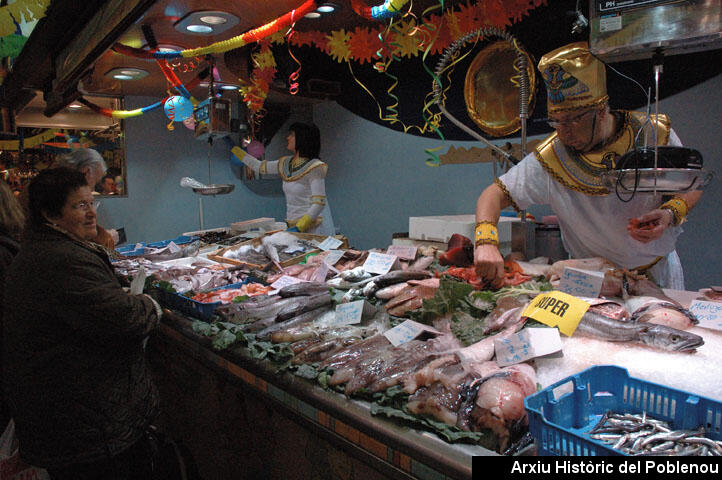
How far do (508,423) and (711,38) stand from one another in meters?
1.48

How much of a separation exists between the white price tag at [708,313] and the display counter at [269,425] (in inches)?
44.9

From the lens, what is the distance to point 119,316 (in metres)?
2.15

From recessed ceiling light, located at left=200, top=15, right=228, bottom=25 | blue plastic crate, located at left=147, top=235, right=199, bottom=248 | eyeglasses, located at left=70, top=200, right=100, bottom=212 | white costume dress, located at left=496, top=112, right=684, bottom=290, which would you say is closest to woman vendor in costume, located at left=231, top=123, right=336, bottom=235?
blue plastic crate, located at left=147, top=235, right=199, bottom=248

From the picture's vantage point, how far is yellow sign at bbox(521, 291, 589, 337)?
178 centimetres

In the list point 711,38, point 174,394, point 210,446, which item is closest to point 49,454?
point 210,446

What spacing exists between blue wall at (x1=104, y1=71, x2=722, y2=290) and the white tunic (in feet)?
8.26

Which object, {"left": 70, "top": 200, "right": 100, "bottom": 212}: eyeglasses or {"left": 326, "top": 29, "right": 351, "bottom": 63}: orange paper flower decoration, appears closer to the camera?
{"left": 70, "top": 200, "right": 100, "bottom": 212}: eyeglasses

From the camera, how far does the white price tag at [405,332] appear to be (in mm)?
2035

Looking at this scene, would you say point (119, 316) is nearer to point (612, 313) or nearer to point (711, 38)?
point (612, 313)

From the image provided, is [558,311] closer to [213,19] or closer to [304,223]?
[213,19]

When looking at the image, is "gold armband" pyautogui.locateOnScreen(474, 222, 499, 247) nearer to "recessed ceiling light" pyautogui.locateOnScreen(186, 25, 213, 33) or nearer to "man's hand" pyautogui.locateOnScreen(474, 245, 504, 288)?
"man's hand" pyautogui.locateOnScreen(474, 245, 504, 288)

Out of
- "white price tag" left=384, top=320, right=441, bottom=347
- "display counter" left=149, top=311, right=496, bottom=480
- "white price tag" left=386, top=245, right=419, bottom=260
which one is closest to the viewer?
"display counter" left=149, top=311, right=496, bottom=480

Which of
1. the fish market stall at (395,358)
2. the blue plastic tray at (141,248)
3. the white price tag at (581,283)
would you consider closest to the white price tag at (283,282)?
the fish market stall at (395,358)

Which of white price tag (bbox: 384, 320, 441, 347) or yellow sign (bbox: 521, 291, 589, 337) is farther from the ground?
yellow sign (bbox: 521, 291, 589, 337)
